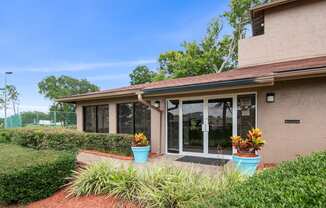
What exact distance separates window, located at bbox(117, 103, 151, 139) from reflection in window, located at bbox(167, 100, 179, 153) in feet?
3.90

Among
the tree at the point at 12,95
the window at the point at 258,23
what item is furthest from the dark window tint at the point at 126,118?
the tree at the point at 12,95

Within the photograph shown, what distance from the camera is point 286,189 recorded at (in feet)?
6.60

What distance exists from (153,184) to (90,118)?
9015mm

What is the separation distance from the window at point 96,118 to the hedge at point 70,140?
1.62 meters

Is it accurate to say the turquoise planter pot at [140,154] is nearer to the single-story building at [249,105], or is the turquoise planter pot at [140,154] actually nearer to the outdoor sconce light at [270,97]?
the single-story building at [249,105]

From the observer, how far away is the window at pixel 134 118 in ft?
32.7

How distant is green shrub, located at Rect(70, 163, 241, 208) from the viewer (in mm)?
3522

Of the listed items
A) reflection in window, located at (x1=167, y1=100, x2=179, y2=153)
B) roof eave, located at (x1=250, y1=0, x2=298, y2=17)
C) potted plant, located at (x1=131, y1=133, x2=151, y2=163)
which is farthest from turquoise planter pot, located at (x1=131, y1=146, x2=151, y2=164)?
roof eave, located at (x1=250, y1=0, x2=298, y2=17)

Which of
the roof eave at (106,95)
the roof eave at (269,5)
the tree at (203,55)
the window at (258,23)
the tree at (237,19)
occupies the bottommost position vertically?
the roof eave at (106,95)

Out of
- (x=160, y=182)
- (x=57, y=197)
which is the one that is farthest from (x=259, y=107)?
(x=57, y=197)

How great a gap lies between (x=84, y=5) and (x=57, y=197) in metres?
10.5

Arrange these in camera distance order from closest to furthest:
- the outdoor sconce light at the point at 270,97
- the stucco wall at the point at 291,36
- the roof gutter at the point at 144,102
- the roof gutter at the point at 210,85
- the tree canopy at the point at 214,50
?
the roof gutter at the point at 210,85, the outdoor sconce light at the point at 270,97, the stucco wall at the point at 291,36, the roof gutter at the point at 144,102, the tree canopy at the point at 214,50

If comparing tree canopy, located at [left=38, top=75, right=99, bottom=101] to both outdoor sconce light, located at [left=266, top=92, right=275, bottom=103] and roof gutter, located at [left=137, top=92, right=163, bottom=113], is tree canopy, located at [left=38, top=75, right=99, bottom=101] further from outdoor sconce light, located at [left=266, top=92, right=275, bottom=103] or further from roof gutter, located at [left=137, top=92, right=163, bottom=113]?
outdoor sconce light, located at [left=266, top=92, right=275, bottom=103]

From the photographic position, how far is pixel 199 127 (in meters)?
8.24
